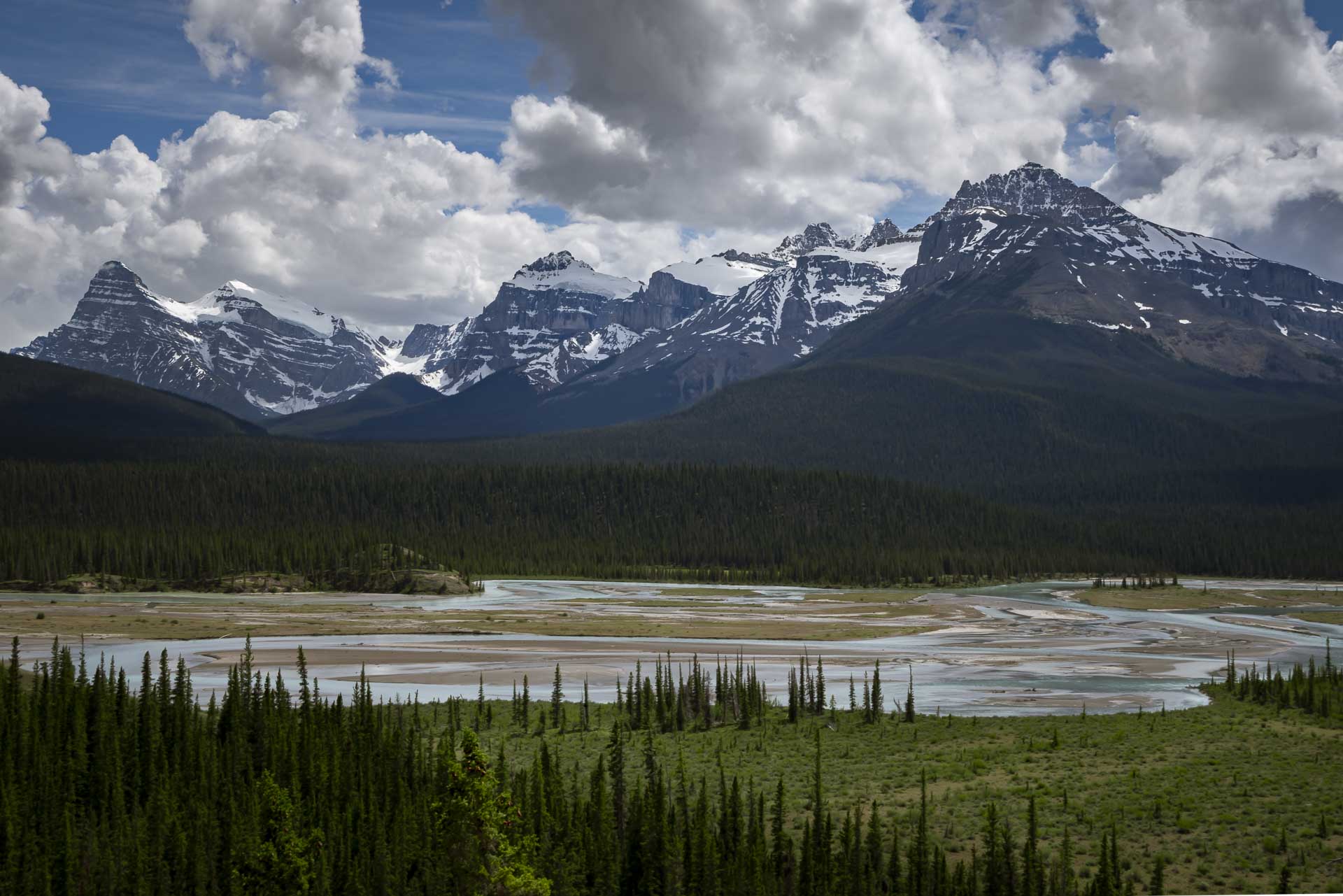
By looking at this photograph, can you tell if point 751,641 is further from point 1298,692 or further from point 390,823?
point 390,823

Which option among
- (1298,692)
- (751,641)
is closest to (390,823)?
(1298,692)

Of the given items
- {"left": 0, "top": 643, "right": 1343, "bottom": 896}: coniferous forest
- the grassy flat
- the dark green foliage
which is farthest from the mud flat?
{"left": 0, "top": 643, "right": 1343, "bottom": 896}: coniferous forest

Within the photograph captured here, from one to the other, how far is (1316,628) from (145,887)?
4728 inches

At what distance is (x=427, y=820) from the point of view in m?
40.3

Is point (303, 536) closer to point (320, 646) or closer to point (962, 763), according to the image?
point (320, 646)

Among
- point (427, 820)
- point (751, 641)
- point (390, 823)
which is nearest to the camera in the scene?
point (427, 820)

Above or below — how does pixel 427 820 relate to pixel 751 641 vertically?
above

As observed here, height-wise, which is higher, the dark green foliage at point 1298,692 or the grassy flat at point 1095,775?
the dark green foliage at point 1298,692

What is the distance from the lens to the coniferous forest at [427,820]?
3684cm

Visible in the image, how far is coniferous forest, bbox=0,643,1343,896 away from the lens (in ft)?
121

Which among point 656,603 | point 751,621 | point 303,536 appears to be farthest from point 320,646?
point 303,536

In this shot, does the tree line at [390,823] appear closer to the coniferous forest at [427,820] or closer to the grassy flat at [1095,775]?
the coniferous forest at [427,820]

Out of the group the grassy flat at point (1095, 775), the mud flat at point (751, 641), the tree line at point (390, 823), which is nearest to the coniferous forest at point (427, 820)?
the tree line at point (390, 823)

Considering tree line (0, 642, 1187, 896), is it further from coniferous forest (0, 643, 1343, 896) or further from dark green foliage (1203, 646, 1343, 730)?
dark green foliage (1203, 646, 1343, 730)
